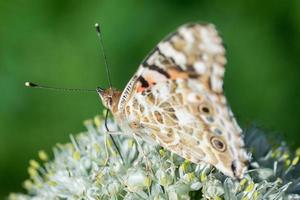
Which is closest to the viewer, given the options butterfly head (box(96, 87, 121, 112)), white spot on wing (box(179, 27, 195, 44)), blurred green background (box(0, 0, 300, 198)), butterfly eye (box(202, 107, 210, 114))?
white spot on wing (box(179, 27, 195, 44))

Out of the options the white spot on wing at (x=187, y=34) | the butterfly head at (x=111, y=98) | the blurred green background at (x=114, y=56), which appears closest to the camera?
the white spot on wing at (x=187, y=34)

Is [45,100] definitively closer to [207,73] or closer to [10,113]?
[10,113]

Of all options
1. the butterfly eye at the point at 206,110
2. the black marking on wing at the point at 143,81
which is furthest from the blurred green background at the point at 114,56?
the butterfly eye at the point at 206,110

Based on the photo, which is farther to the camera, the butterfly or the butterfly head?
the butterfly head

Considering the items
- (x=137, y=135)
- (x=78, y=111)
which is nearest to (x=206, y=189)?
(x=137, y=135)

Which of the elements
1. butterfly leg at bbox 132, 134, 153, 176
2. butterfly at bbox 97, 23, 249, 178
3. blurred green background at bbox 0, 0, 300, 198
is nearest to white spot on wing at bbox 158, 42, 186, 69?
butterfly at bbox 97, 23, 249, 178

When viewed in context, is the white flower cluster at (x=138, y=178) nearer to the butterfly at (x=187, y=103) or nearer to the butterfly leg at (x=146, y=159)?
the butterfly leg at (x=146, y=159)

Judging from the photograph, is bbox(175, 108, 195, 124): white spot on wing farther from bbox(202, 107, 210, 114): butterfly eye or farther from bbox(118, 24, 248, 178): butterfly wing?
bbox(202, 107, 210, 114): butterfly eye
